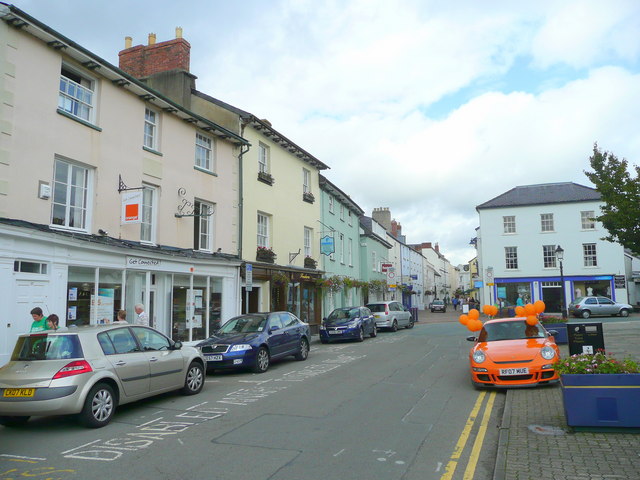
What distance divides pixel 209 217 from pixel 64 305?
715 centimetres

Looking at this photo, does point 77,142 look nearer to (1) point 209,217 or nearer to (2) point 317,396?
(1) point 209,217

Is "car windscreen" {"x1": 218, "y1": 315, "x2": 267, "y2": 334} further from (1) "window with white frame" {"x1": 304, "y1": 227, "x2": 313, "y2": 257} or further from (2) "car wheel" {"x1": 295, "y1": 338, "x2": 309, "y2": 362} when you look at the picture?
(1) "window with white frame" {"x1": 304, "y1": 227, "x2": 313, "y2": 257}

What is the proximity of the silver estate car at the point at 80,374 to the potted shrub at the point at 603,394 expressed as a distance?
20.8 feet

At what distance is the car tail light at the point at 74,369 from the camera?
22.7 feet

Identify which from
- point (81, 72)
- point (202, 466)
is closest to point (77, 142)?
point (81, 72)

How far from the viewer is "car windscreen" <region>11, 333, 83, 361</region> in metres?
7.23

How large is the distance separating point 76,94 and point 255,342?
8.11 metres

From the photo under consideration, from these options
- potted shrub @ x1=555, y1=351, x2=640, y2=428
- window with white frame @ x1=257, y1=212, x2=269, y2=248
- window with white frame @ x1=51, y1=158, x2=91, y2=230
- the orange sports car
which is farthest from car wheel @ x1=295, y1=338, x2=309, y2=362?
potted shrub @ x1=555, y1=351, x2=640, y2=428

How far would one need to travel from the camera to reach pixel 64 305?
1195 cm

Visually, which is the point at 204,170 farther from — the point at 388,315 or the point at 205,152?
the point at 388,315

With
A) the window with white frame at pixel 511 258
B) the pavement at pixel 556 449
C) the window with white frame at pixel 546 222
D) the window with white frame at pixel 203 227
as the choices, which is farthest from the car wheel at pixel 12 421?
the window with white frame at pixel 546 222

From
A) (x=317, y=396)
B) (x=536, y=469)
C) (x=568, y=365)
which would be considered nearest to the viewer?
(x=536, y=469)

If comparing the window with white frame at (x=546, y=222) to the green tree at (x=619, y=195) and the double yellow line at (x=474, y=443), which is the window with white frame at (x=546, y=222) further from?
the double yellow line at (x=474, y=443)

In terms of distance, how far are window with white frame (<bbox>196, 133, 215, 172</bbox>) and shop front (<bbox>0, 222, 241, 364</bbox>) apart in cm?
341
